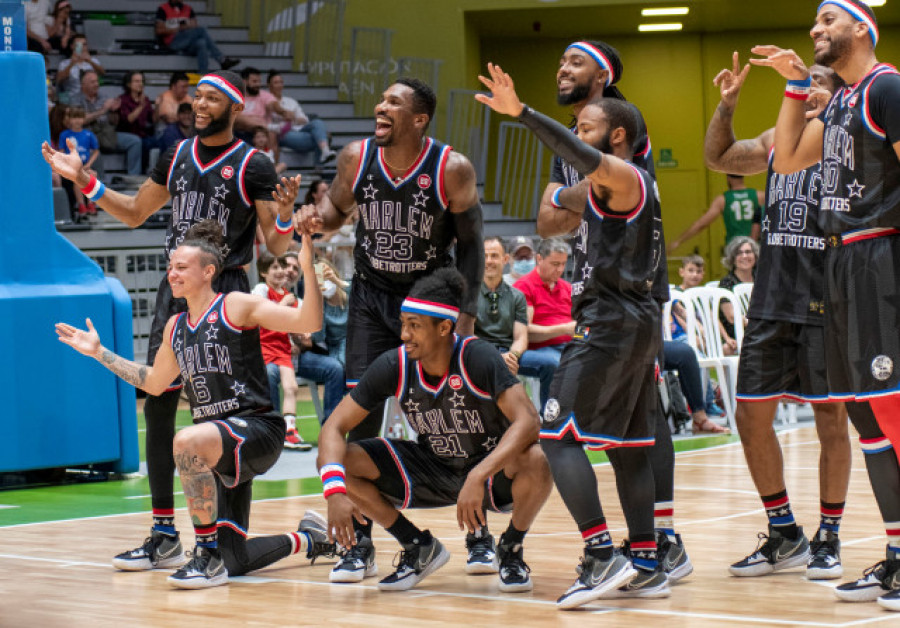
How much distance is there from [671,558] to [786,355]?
902 mm

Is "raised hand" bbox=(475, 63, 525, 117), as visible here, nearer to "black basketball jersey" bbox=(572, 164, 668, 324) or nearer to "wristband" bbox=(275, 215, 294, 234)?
"black basketball jersey" bbox=(572, 164, 668, 324)

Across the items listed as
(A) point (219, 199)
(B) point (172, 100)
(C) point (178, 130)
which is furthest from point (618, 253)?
(B) point (172, 100)

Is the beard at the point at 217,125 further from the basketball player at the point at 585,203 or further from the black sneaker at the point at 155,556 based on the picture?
A: the black sneaker at the point at 155,556

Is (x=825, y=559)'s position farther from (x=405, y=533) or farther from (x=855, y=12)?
(x=855, y=12)

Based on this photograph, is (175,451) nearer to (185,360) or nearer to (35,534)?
(185,360)

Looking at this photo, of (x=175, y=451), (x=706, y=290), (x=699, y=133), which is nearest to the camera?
(x=175, y=451)

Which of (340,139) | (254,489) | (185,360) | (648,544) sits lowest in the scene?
(254,489)

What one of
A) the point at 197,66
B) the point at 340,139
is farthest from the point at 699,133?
the point at 197,66

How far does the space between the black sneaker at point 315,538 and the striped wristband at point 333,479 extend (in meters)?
0.85

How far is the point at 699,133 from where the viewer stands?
66.0 ft

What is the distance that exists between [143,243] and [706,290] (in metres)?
5.42

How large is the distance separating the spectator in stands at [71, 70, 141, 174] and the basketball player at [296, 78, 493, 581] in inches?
379

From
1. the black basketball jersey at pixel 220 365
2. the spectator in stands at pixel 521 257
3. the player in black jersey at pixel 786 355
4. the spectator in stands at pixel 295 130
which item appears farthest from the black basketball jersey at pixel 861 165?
the spectator in stands at pixel 295 130

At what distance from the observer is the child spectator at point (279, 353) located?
995 cm
